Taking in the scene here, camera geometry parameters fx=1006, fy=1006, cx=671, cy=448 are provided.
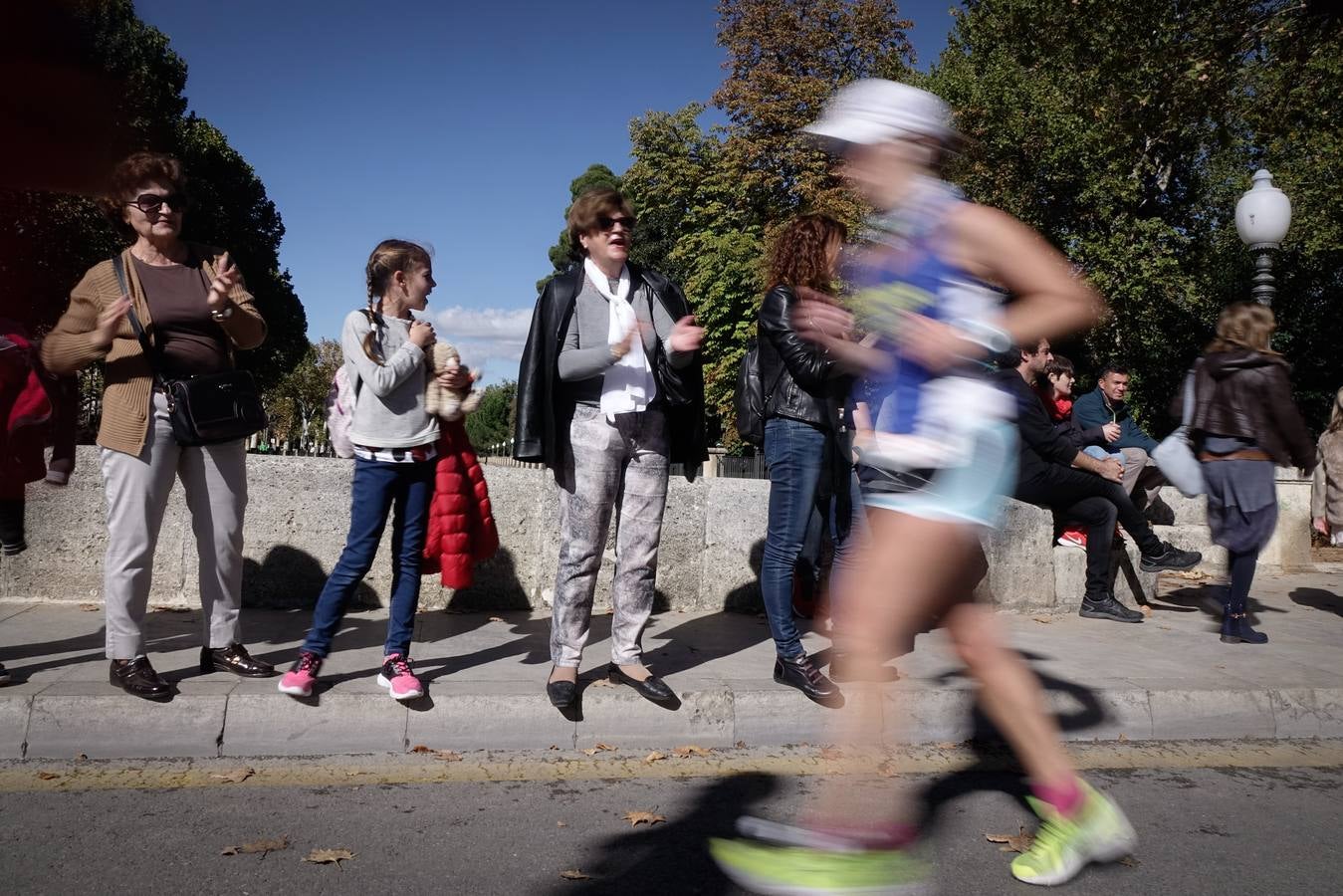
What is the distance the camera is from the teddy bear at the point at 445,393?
429 cm

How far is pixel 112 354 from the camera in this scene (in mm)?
3979

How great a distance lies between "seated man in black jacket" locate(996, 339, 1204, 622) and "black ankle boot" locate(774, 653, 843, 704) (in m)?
2.84

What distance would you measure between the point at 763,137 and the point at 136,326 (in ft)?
91.5

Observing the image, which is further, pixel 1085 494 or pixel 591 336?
pixel 1085 494

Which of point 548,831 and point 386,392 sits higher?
point 386,392

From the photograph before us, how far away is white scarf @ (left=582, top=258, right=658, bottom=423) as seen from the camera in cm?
411

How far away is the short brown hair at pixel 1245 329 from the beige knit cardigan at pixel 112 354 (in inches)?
207

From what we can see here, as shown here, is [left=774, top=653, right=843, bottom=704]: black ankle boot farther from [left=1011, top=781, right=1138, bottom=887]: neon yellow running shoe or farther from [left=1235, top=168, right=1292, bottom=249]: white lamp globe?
[left=1235, top=168, right=1292, bottom=249]: white lamp globe

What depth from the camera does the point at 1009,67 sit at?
2547cm

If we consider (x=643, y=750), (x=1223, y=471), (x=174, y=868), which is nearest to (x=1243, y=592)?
(x=1223, y=471)

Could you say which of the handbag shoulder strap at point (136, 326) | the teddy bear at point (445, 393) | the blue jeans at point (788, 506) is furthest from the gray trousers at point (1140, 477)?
the handbag shoulder strap at point (136, 326)

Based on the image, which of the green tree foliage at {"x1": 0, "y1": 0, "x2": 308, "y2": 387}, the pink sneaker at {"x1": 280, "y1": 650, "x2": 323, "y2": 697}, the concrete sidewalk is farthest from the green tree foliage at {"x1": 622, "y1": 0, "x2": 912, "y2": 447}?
the pink sneaker at {"x1": 280, "y1": 650, "x2": 323, "y2": 697}

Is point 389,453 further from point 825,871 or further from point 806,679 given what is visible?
point 825,871

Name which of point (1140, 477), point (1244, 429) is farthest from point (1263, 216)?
point (1244, 429)
